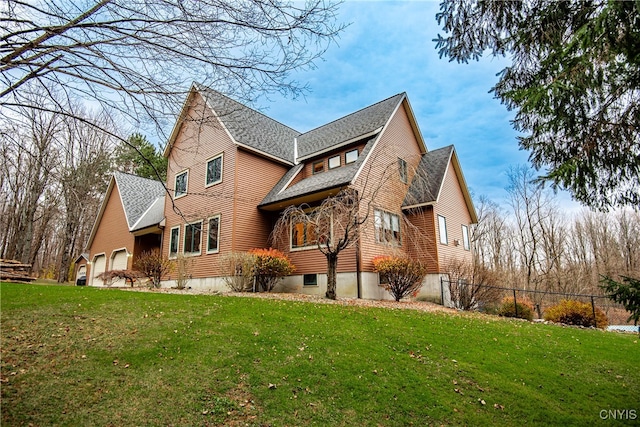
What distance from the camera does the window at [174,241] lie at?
17562 millimetres

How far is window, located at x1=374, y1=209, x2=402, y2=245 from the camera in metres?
13.6

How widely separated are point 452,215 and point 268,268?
31.0 ft

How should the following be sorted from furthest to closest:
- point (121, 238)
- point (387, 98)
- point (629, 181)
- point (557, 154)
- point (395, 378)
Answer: point (121, 238) → point (387, 98) → point (557, 154) → point (629, 181) → point (395, 378)

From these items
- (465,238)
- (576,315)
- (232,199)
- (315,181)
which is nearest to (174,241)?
(232,199)

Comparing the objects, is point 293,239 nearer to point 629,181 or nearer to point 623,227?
point 629,181

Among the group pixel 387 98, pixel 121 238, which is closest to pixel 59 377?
pixel 387 98

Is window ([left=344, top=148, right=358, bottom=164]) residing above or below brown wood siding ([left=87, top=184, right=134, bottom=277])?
above

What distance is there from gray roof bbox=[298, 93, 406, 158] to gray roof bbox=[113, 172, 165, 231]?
9.89m

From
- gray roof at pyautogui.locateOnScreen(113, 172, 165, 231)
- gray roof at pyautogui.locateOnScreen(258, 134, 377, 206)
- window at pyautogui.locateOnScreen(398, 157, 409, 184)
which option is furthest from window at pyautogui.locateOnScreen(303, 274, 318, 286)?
→ gray roof at pyautogui.locateOnScreen(113, 172, 165, 231)

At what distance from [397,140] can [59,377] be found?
1474 cm

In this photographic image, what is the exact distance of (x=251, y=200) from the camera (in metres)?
15.4

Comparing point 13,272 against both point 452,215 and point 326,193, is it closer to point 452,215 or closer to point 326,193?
point 326,193

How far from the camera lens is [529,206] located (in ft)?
86.7

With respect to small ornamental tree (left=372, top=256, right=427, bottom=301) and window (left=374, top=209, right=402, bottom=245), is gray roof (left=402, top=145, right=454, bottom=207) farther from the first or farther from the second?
small ornamental tree (left=372, top=256, right=427, bottom=301)
